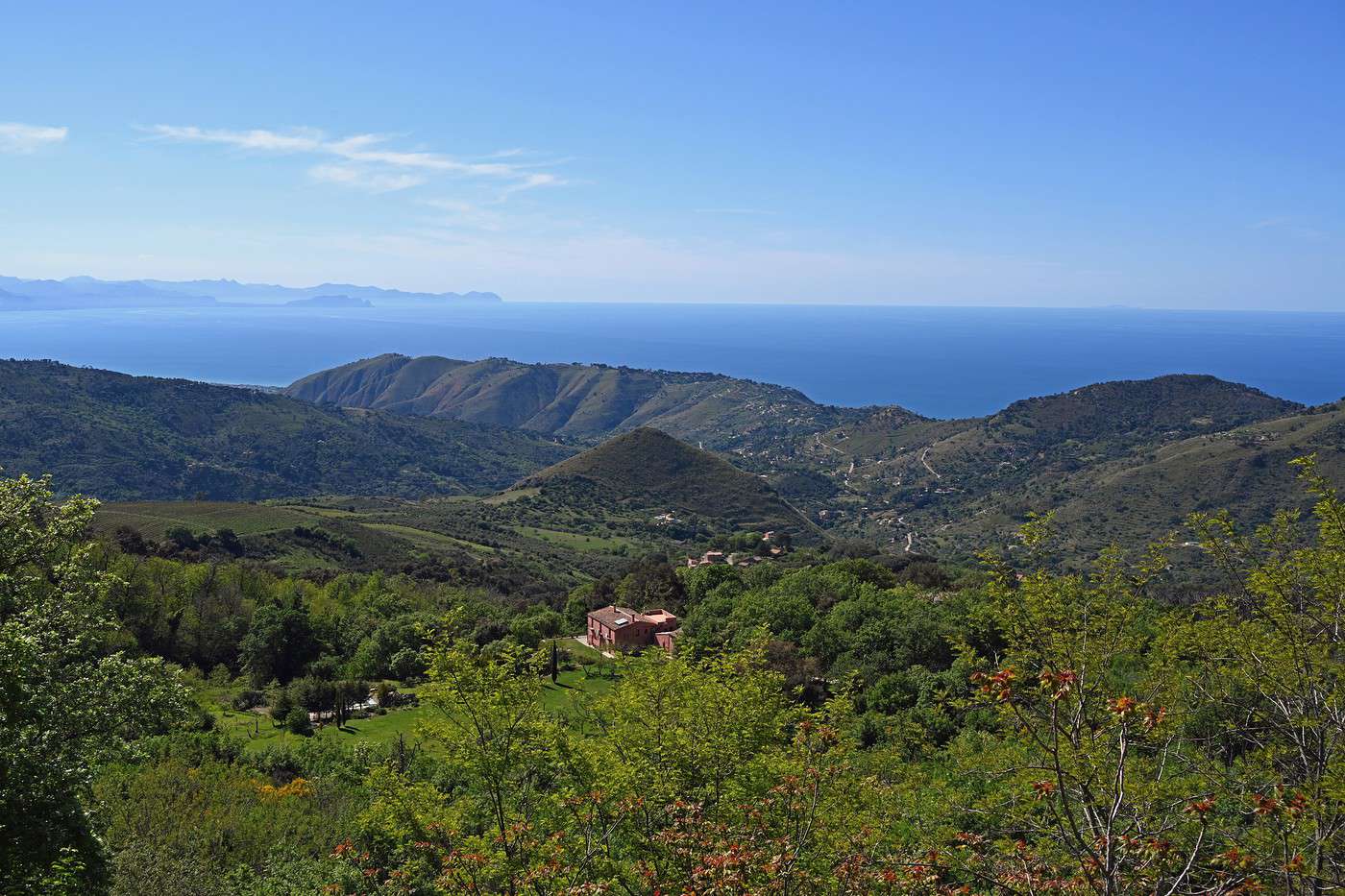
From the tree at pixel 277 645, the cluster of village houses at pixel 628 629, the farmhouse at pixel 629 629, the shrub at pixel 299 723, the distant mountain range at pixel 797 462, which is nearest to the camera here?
the shrub at pixel 299 723

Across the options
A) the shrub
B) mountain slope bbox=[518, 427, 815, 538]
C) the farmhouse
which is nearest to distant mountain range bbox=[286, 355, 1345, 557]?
mountain slope bbox=[518, 427, 815, 538]

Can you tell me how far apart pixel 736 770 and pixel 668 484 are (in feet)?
374

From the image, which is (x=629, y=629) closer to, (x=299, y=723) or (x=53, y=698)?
(x=299, y=723)

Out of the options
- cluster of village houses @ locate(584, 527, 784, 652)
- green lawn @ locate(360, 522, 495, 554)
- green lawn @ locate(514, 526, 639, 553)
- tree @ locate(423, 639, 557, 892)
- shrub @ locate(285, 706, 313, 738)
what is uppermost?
tree @ locate(423, 639, 557, 892)

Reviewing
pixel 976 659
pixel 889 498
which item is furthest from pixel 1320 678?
pixel 889 498

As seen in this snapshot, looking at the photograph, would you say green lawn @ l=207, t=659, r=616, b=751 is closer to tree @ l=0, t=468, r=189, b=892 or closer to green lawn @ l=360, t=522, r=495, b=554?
tree @ l=0, t=468, r=189, b=892

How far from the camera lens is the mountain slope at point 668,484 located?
11888 centimetres

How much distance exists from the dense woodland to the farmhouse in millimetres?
18994

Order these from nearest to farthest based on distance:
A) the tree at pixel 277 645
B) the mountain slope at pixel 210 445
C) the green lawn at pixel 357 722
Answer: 1. the green lawn at pixel 357 722
2. the tree at pixel 277 645
3. the mountain slope at pixel 210 445

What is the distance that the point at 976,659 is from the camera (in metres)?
9.45

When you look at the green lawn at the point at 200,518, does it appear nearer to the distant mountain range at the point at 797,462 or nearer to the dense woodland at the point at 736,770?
the distant mountain range at the point at 797,462

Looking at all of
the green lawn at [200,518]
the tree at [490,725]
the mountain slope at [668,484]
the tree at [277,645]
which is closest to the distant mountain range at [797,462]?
the mountain slope at [668,484]

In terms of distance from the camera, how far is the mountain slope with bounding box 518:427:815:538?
118875 millimetres

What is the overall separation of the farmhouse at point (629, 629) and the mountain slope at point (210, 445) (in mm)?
107632
